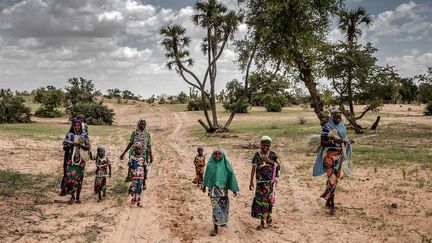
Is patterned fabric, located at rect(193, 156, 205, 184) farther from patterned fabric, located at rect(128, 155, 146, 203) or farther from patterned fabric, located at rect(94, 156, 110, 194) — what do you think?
patterned fabric, located at rect(94, 156, 110, 194)

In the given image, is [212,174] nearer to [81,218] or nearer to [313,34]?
[81,218]

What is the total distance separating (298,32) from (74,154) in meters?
12.8

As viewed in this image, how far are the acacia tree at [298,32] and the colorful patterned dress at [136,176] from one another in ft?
36.8

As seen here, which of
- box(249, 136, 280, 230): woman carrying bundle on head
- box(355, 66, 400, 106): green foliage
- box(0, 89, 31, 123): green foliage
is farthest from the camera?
box(0, 89, 31, 123): green foliage

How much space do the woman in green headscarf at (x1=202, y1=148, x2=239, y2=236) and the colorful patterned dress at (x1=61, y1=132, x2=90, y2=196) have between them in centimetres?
302

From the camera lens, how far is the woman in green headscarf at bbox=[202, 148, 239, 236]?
712cm

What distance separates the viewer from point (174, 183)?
1142 cm

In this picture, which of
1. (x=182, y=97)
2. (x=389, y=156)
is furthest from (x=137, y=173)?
(x=182, y=97)

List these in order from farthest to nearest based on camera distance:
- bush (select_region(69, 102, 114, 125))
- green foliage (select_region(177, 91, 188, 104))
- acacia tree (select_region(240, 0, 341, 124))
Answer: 1. green foliage (select_region(177, 91, 188, 104))
2. bush (select_region(69, 102, 114, 125))
3. acacia tree (select_region(240, 0, 341, 124))

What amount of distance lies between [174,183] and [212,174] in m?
4.47

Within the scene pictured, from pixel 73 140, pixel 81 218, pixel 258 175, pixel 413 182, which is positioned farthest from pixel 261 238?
pixel 413 182

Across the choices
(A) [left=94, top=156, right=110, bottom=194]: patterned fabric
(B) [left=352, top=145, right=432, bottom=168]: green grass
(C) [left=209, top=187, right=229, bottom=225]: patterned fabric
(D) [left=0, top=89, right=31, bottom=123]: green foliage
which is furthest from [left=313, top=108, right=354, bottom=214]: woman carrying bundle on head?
(D) [left=0, top=89, right=31, bottom=123]: green foliage

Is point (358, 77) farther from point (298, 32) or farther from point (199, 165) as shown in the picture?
point (199, 165)

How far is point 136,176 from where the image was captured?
8.72 metres
